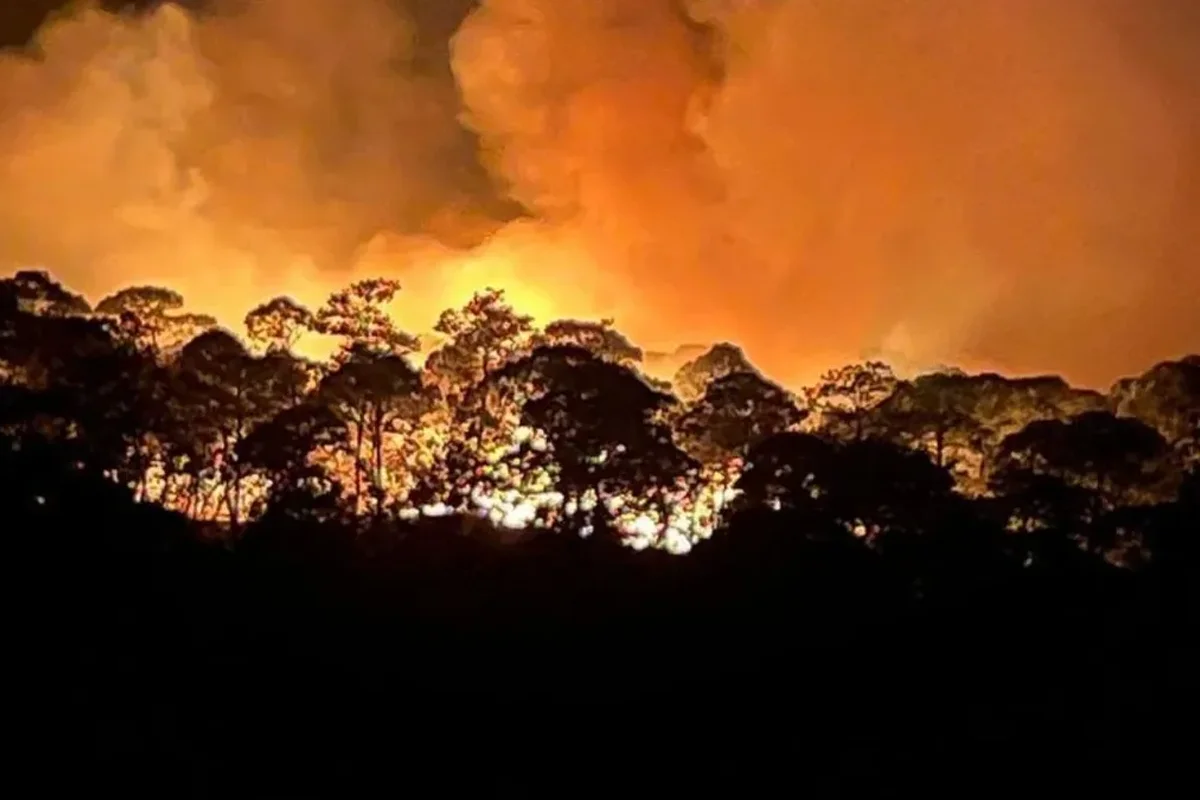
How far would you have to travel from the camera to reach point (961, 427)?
35.7 m

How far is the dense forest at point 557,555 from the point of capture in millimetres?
22344

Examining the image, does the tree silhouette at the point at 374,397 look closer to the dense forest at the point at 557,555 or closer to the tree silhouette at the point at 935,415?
the dense forest at the point at 557,555

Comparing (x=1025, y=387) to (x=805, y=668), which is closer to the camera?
(x=805, y=668)

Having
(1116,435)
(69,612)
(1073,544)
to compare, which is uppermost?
(1116,435)

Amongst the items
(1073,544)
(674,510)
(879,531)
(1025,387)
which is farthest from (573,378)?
(1025,387)

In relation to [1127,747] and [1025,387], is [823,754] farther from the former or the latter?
[1025,387]

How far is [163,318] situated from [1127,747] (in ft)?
72.6

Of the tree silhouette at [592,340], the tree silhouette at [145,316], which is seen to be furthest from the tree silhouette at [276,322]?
the tree silhouette at [592,340]

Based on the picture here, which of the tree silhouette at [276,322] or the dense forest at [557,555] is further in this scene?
the tree silhouette at [276,322]

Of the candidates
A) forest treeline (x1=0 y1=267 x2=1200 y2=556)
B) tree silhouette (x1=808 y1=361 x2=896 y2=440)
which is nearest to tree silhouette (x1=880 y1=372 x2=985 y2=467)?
forest treeline (x1=0 y1=267 x2=1200 y2=556)

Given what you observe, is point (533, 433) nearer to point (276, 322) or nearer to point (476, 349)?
point (476, 349)

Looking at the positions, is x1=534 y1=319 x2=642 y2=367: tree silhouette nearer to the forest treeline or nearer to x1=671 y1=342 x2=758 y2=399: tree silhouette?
the forest treeline

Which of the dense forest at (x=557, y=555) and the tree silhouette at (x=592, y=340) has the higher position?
the tree silhouette at (x=592, y=340)

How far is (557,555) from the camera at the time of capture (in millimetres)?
27438
